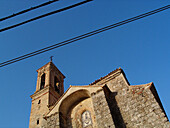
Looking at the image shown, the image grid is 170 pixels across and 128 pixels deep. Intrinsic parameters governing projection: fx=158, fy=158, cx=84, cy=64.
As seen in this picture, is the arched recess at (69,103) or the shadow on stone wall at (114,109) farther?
the arched recess at (69,103)

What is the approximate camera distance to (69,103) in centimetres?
1235

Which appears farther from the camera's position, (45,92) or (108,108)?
(45,92)

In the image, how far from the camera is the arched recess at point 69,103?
38.2ft

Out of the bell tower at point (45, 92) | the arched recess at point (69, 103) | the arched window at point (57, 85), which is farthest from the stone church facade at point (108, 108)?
the arched window at point (57, 85)

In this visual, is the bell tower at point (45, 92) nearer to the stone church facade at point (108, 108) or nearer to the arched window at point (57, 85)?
the arched window at point (57, 85)

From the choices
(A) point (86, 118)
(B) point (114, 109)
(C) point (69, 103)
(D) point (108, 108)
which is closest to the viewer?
(D) point (108, 108)

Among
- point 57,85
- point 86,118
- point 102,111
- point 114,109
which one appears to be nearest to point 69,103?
point 86,118

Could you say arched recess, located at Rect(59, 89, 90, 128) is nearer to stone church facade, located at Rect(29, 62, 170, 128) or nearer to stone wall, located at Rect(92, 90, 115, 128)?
stone church facade, located at Rect(29, 62, 170, 128)

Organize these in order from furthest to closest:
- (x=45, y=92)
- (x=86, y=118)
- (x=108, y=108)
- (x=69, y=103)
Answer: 1. (x=45, y=92)
2. (x=69, y=103)
3. (x=86, y=118)
4. (x=108, y=108)

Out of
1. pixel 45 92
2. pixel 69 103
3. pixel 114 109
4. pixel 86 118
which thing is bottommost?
pixel 114 109

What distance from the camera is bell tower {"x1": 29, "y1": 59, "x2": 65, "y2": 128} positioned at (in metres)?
14.3

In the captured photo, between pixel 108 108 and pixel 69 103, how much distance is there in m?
3.87

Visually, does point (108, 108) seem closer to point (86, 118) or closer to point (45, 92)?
point (86, 118)

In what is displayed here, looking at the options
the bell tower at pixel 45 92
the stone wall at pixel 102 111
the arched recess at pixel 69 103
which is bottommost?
the stone wall at pixel 102 111
